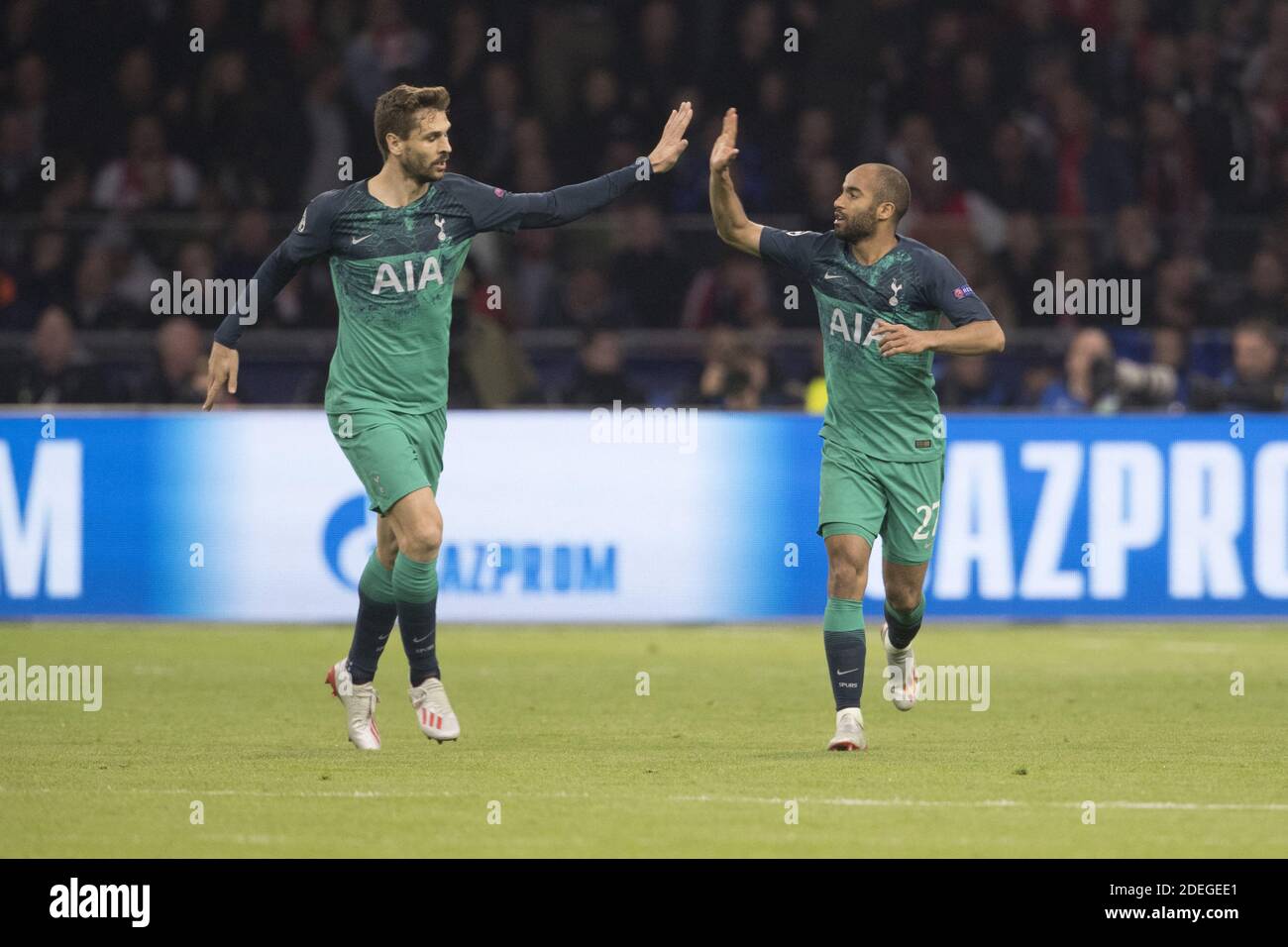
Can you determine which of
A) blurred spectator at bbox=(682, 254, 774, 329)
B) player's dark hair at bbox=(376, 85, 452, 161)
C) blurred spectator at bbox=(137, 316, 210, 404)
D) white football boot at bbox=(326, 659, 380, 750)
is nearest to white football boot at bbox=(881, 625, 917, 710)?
white football boot at bbox=(326, 659, 380, 750)

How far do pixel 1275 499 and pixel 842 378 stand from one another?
5.85m

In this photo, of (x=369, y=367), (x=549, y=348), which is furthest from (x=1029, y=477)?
(x=369, y=367)

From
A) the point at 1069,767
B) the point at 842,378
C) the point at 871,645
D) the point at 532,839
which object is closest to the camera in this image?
the point at 532,839

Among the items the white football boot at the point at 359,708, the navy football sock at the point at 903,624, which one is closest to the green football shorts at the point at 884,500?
the navy football sock at the point at 903,624

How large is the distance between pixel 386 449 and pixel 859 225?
6.48ft

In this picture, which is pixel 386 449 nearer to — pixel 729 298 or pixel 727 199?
pixel 727 199

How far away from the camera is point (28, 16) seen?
19.1 metres

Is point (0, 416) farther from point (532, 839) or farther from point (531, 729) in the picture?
point (532, 839)

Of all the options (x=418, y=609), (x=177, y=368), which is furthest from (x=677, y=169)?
(x=418, y=609)

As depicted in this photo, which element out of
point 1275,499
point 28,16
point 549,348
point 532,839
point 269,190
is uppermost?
point 28,16

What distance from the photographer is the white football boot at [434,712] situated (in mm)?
9102

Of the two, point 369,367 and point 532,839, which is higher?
point 369,367

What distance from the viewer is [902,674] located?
402 inches

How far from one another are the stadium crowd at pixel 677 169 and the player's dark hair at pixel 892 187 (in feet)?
21.4
